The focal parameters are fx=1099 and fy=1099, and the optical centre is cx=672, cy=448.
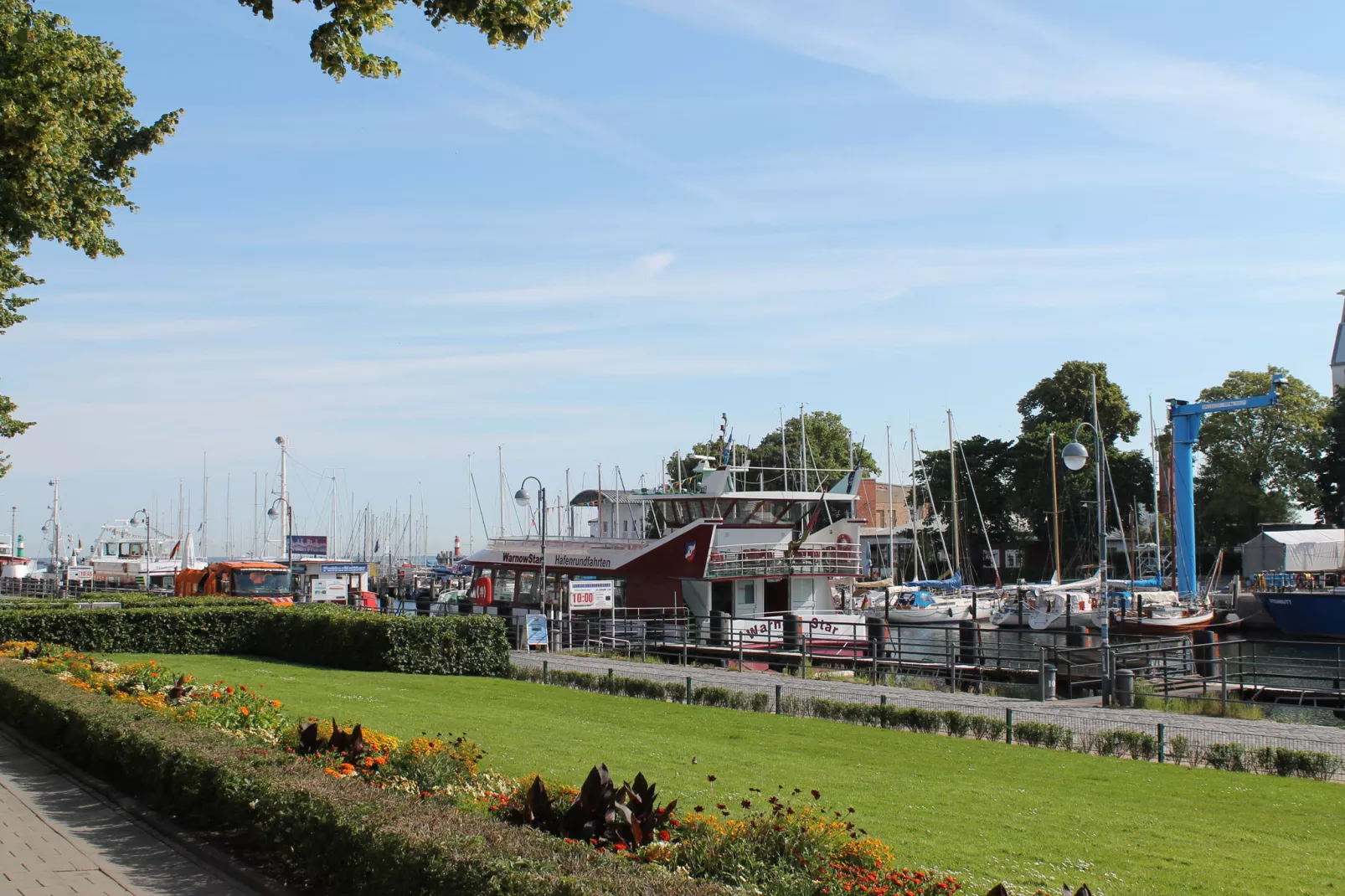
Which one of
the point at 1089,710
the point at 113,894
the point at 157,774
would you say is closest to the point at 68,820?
the point at 157,774

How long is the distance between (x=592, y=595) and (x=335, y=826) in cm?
2517

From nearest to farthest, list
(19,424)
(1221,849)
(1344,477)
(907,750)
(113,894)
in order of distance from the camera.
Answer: (113,894) → (1221,849) → (907,750) → (19,424) → (1344,477)

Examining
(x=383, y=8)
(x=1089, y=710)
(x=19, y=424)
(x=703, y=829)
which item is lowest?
(x=1089, y=710)

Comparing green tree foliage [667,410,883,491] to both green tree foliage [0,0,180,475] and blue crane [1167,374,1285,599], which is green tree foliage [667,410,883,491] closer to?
blue crane [1167,374,1285,599]

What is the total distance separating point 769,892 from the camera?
650 centimetres

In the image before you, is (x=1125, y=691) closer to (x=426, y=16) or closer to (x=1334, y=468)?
(x=426, y=16)

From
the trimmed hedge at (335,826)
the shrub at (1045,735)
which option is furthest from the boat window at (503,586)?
the trimmed hedge at (335,826)

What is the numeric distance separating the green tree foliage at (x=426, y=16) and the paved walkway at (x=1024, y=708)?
12639 millimetres

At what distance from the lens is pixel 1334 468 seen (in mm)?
75188

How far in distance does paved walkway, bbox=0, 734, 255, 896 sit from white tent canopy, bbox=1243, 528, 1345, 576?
2574 inches

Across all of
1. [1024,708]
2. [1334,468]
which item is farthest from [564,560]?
[1334,468]

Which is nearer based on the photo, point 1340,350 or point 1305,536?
point 1340,350

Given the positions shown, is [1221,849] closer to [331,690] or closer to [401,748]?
Answer: [401,748]

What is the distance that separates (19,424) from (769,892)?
27296 millimetres
